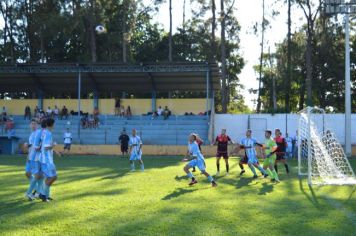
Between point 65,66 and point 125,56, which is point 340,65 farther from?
point 65,66

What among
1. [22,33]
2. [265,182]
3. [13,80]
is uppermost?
[22,33]

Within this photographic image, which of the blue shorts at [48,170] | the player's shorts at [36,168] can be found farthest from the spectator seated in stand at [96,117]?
the blue shorts at [48,170]

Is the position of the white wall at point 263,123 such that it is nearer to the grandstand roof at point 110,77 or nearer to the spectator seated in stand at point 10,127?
the grandstand roof at point 110,77

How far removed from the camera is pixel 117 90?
1763 inches

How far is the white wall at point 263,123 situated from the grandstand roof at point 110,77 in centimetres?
396

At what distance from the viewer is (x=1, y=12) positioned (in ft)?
159

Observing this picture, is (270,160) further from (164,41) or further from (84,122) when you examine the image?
(164,41)

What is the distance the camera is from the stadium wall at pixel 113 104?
1682 inches

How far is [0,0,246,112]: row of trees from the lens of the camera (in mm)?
44375

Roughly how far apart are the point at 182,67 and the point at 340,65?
20.9 meters

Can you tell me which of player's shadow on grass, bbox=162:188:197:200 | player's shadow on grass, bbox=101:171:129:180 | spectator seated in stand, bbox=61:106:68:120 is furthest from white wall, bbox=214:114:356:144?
player's shadow on grass, bbox=162:188:197:200

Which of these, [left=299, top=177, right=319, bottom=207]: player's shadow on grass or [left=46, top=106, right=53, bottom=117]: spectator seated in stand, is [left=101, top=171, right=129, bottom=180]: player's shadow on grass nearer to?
[left=299, top=177, right=319, bottom=207]: player's shadow on grass

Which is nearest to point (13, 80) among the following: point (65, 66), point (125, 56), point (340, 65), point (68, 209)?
point (65, 66)

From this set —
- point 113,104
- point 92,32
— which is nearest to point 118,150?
point 113,104
